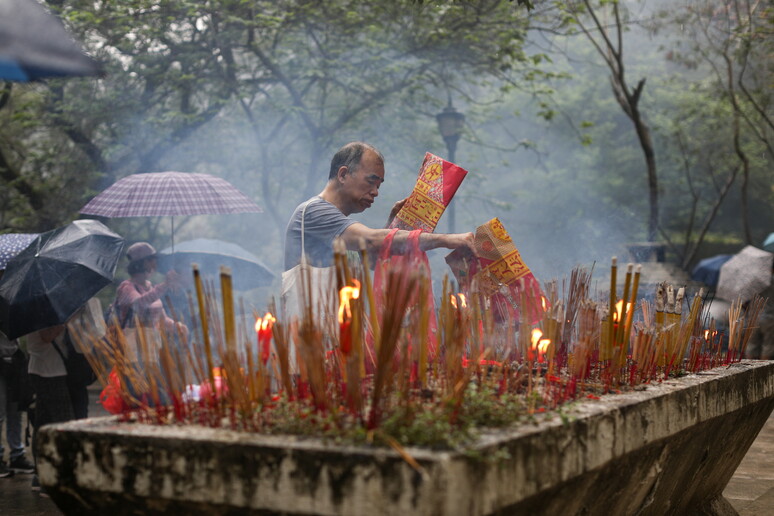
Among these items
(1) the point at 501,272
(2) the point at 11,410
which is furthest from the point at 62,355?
(1) the point at 501,272

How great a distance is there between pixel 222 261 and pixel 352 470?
698 cm

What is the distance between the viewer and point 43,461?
221 centimetres

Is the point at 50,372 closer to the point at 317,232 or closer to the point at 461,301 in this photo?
the point at 317,232

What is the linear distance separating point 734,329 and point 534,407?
2.30 metres

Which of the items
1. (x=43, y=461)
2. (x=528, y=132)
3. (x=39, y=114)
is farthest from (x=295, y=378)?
(x=528, y=132)

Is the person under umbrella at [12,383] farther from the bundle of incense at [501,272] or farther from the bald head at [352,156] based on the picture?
the bundle of incense at [501,272]

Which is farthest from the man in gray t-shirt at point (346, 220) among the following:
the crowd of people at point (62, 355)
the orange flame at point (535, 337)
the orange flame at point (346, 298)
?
the crowd of people at point (62, 355)

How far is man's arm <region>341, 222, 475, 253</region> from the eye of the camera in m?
3.35

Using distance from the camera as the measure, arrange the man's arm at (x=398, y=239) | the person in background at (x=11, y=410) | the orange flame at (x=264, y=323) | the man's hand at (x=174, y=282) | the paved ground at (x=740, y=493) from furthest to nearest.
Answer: the person in background at (x=11, y=410)
the man's hand at (x=174, y=282)
the paved ground at (x=740, y=493)
the man's arm at (x=398, y=239)
the orange flame at (x=264, y=323)

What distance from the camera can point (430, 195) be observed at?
12.0 ft

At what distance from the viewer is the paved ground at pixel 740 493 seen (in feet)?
16.4

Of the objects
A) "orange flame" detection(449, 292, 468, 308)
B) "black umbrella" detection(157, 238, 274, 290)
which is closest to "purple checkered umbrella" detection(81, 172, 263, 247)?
"black umbrella" detection(157, 238, 274, 290)

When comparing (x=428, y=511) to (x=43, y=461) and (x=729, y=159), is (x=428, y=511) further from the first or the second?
(x=729, y=159)

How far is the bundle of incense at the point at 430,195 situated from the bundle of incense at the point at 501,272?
247 millimetres
